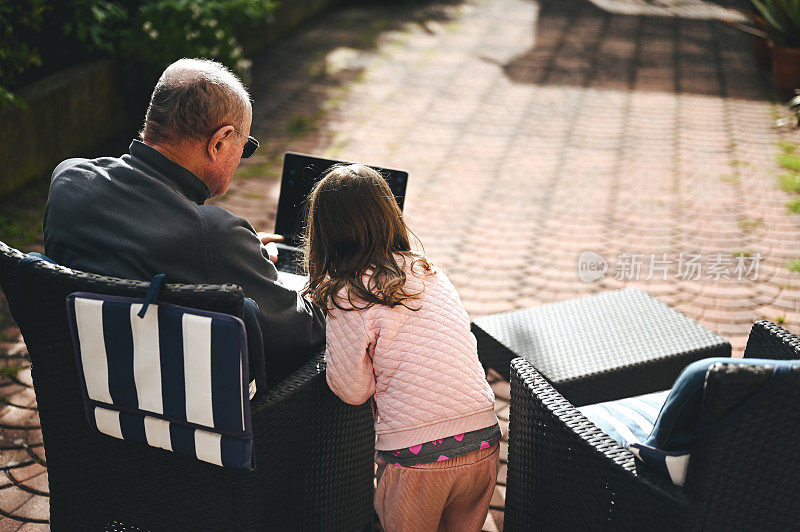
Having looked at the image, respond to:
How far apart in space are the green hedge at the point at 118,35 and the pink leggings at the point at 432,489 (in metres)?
4.06

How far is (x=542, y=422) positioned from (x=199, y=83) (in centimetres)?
126

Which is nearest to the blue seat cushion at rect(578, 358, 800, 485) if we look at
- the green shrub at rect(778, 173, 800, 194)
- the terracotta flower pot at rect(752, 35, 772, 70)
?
the green shrub at rect(778, 173, 800, 194)

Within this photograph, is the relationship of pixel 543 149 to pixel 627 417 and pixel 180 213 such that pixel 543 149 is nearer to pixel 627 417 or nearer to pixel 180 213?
pixel 627 417

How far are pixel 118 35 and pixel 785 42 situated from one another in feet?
19.4

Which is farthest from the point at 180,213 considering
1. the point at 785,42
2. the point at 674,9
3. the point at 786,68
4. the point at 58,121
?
the point at 674,9

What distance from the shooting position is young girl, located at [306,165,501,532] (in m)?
1.97

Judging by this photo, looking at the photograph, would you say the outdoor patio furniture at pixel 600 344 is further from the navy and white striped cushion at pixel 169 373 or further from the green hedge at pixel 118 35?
the green hedge at pixel 118 35

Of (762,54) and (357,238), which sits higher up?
(357,238)

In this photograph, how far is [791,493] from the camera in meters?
1.73

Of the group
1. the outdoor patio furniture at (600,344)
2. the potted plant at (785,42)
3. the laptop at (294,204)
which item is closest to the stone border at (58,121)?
the laptop at (294,204)

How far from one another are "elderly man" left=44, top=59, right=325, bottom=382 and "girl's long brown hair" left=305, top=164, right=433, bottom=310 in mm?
148

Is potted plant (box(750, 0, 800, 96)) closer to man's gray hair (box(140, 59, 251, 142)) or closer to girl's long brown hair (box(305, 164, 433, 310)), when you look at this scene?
girl's long brown hair (box(305, 164, 433, 310))

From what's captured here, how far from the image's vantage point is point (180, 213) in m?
1.89

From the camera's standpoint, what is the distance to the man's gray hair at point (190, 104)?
6.59ft
